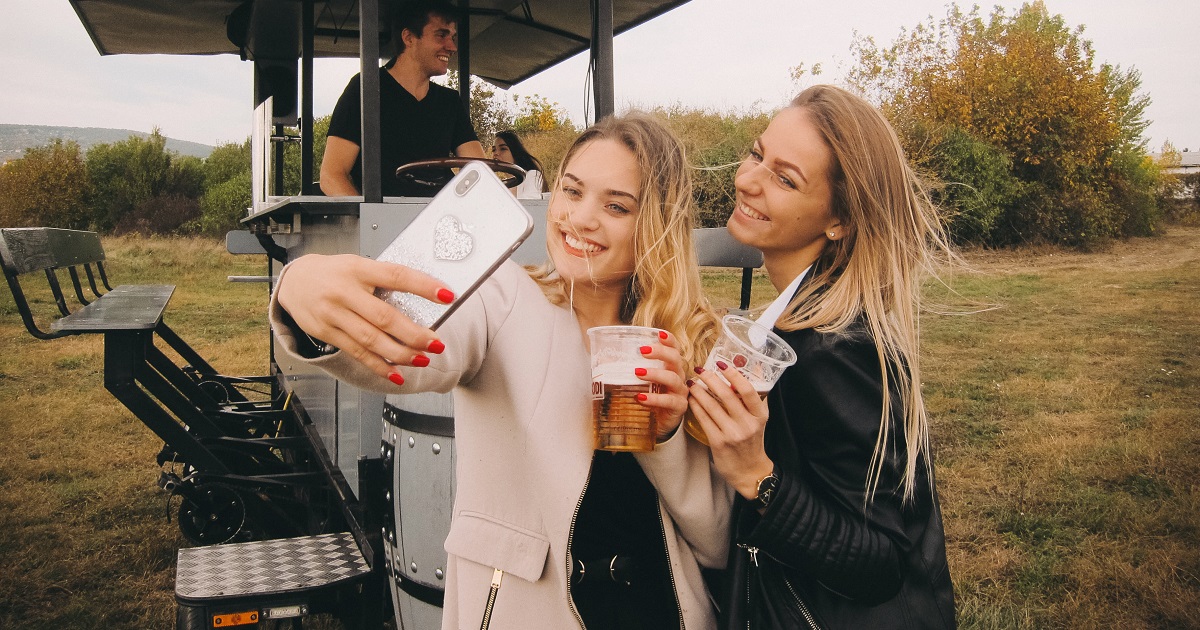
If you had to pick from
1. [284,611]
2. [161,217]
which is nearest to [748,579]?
[284,611]

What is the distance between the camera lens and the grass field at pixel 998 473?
4129 millimetres

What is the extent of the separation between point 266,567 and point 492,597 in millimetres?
1725

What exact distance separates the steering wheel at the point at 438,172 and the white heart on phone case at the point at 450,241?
1.93 m

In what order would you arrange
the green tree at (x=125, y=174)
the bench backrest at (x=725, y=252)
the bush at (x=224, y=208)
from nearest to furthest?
the bench backrest at (x=725, y=252) < the bush at (x=224, y=208) < the green tree at (x=125, y=174)

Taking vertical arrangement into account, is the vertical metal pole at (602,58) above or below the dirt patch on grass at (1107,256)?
above

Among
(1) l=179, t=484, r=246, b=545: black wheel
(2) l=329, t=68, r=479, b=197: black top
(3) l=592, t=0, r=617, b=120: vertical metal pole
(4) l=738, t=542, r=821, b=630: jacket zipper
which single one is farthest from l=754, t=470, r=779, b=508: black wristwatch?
(1) l=179, t=484, r=246, b=545: black wheel

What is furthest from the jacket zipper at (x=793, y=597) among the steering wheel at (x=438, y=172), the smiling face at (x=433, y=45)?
the smiling face at (x=433, y=45)

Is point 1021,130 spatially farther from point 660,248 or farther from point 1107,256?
point 660,248

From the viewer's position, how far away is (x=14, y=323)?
1267 centimetres

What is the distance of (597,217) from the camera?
5.23ft

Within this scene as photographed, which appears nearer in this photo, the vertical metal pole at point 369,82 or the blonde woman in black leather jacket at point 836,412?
the blonde woman in black leather jacket at point 836,412

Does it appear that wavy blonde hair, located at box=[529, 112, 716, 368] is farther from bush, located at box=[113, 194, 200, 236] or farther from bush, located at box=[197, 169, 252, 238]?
bush, located at box=[113, 194, 200, 236]

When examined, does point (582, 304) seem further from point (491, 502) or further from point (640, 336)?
point (491, 502)

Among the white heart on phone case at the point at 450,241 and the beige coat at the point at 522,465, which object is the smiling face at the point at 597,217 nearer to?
the beige coat at the point at 522,465
